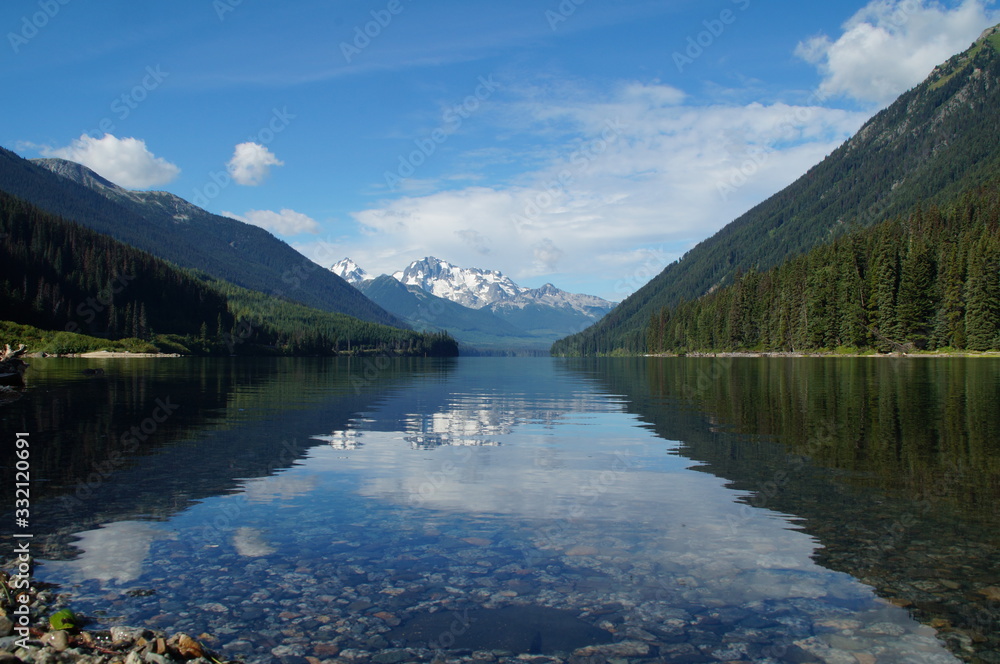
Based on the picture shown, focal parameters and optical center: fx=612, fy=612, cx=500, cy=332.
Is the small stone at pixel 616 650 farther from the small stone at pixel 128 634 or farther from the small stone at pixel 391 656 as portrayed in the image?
the small stone at pixel 128 634

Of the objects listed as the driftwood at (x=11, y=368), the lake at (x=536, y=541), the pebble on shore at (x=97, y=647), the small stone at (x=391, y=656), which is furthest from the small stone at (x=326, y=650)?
the driftwood at (x=11, y=368)

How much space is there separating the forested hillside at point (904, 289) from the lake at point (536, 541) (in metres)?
114

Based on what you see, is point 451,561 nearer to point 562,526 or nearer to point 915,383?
point 562,526

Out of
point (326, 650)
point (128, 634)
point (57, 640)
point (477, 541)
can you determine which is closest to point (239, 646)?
point (326, 650)

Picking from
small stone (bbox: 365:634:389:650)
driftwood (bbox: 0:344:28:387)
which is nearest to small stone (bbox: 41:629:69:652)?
small stone (bbox: 365:634:389:650)

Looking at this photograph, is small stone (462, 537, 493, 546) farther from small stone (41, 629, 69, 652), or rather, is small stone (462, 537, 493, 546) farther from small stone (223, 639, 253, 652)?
small stone (41, 629, 69, 652)

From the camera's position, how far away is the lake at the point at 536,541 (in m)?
9.93

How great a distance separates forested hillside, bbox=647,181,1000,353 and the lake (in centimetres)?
11398

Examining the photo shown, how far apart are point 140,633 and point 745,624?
31.2 ft

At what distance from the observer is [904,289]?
135 metres

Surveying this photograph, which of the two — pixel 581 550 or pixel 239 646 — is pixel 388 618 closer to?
pixel 239 646

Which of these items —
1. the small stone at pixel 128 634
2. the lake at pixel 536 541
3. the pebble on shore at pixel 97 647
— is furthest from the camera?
the lake at pixel 536 541

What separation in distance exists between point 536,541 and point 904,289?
149607 mm

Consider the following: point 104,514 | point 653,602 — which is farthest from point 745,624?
point 104,514
